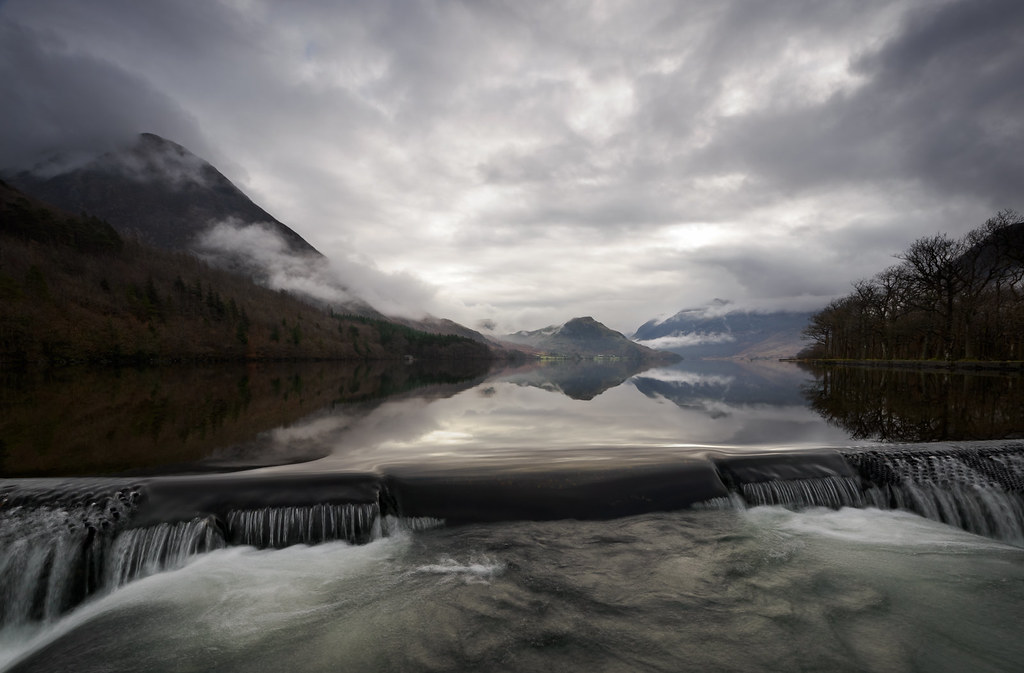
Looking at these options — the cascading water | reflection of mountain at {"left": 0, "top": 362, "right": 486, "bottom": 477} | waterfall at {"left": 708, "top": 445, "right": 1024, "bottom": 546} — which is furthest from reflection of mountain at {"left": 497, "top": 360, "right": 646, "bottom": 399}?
the cascading water

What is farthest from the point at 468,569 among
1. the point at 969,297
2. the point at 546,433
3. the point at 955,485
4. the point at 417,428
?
the point at 969,297

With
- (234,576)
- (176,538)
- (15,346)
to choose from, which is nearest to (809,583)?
(234,576)

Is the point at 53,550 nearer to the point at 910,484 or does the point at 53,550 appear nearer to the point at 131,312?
the point at 910,484

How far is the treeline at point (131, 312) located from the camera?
224 feet

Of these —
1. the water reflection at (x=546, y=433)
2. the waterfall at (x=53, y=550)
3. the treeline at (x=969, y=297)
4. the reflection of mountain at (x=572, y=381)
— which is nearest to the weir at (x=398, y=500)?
the waterfall at (x=53, y=550)

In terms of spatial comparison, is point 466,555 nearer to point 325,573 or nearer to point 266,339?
point 325,573

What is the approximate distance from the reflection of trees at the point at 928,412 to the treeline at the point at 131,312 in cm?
8963

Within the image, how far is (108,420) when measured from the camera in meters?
18.2

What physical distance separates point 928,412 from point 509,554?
21573 mm

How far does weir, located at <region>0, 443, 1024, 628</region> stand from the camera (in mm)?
7512

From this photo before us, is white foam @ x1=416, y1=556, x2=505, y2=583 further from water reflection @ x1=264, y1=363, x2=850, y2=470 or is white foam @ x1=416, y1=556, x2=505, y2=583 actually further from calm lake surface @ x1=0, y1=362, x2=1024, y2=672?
water reflection @ x1=264, y1=363, x2=850, y2=470

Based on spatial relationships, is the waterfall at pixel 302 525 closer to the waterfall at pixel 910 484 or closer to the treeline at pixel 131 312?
the waterfall at pixel 910 484

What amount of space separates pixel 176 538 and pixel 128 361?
8911 centimetres

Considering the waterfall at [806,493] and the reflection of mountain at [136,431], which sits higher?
the reflection of mountain at [136,431]
